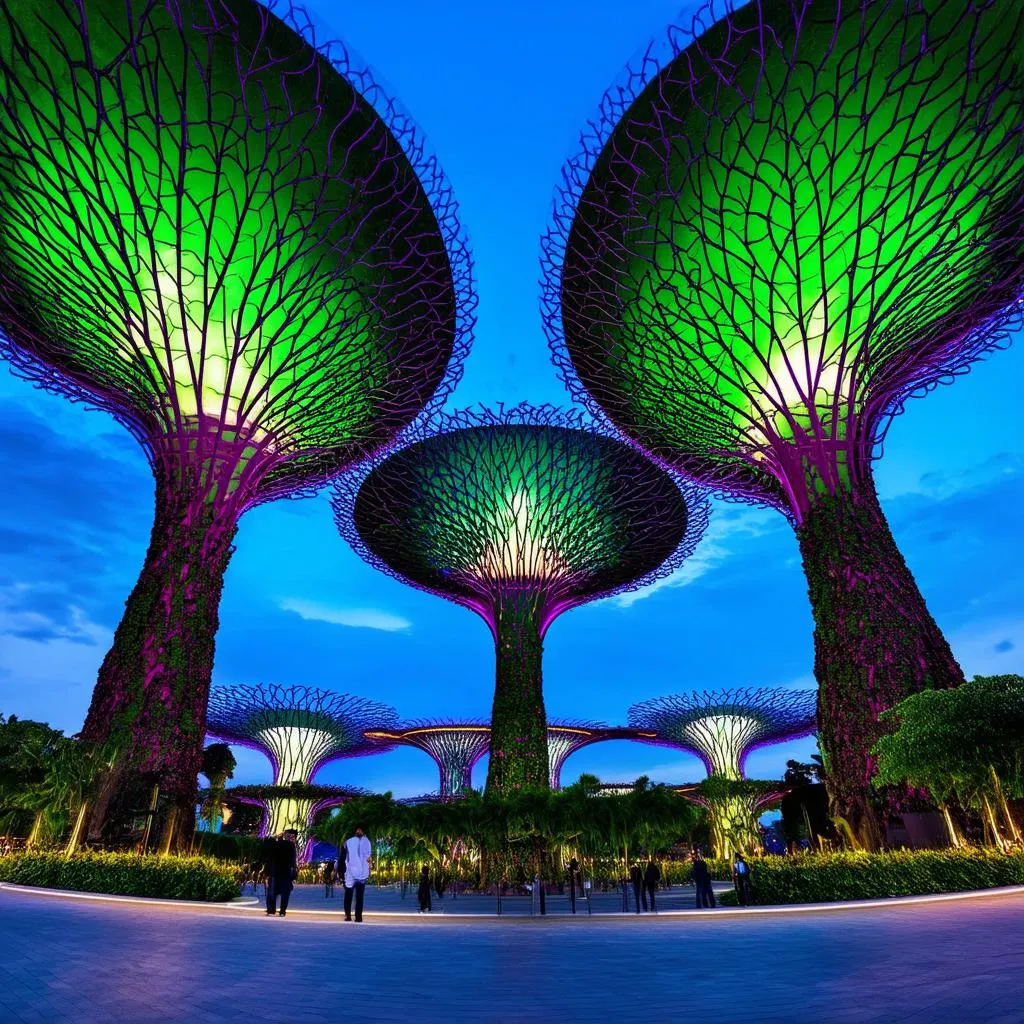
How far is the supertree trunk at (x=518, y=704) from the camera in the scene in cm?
2791

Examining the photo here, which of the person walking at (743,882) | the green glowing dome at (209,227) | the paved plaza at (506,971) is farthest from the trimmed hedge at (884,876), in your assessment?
the green glowing dome at (209,227)

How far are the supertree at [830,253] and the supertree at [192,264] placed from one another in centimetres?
571

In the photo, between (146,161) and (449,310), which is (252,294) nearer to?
(146,161)

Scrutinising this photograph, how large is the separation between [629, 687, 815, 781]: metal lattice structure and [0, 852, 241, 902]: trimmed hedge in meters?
42.4

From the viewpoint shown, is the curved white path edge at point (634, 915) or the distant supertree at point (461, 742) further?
the distant supertree at point (461, 742)

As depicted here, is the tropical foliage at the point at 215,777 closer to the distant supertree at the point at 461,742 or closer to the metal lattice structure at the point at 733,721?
the distant supertree at the point at 461,742

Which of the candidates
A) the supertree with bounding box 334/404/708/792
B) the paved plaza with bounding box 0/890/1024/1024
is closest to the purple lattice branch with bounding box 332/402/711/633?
the supertree with bounding box 334/404/708/792

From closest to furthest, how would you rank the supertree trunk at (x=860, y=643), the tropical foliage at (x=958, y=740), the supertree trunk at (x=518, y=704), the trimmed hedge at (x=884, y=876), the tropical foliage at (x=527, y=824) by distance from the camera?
the trimmed hedge at (x=884, y=876)
the tropical foliage at (x=958, y=740)
the supertree trunk at (x=860, y=643)
the tropical foliage at (x=527, y=824)
the supertree trunk at (x=518, y=704)

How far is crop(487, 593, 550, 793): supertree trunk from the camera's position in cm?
2791

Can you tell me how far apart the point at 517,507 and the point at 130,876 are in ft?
69.9

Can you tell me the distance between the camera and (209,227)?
1719cm

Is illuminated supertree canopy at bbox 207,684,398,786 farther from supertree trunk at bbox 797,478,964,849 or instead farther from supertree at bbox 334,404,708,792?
supertree trunk at bbox 797,478,964,849

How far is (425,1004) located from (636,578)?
112ft

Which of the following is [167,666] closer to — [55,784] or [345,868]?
[55,784]
